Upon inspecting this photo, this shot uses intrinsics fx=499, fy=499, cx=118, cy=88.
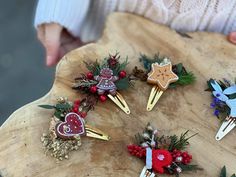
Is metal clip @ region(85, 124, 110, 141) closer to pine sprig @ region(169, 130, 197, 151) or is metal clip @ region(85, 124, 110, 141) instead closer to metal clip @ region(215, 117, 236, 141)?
pine sprig @ region(169, 130, 197, 151)

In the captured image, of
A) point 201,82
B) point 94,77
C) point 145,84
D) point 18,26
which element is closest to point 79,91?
point 94,77

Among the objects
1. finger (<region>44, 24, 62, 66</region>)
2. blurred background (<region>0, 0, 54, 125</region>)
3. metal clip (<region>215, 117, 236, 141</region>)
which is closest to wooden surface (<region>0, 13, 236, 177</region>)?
metal clip (<region>215, 117, 236, 141</region>)

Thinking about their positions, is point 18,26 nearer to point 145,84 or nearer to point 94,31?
point 94,31

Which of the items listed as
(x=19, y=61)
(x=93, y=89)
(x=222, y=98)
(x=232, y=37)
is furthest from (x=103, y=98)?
(x=19, y=61)

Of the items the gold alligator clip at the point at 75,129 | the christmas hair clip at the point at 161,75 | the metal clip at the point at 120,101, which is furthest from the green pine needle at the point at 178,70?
the gold alligator clip at the point at 75,129

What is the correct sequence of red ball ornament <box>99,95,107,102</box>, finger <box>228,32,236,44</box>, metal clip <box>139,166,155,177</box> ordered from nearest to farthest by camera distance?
metal clip <box>139,166,155,177</box>, red ball ornament <box>99,95,107,102</box>, finger <box>228,32,236,44</box>

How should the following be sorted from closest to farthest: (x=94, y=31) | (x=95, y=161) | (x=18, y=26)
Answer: (x=95, y=161) < (x=94, y=31) < (x=18, y=26)

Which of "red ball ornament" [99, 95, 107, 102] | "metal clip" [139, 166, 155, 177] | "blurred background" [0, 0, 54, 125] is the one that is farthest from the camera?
"blurred background" [0, 0, 54, 125]
